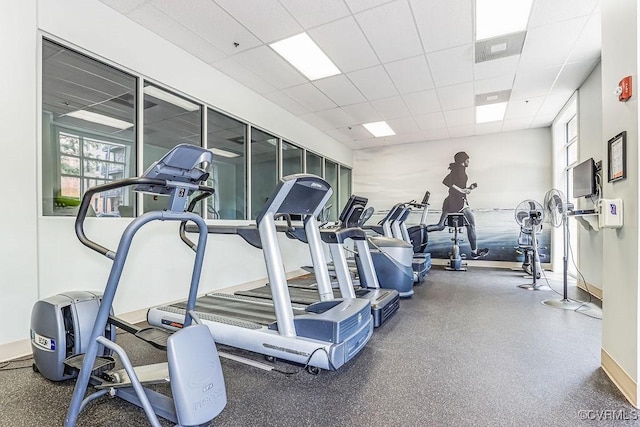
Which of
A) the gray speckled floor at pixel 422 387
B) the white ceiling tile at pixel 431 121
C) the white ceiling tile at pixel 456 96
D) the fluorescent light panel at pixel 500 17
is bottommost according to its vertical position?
the gray speckled floor at pixel 422 387

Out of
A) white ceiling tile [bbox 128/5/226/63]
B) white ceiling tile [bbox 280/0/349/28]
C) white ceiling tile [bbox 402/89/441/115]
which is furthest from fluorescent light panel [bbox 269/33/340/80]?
white ceiling tile [bbox 402/89/441/115]

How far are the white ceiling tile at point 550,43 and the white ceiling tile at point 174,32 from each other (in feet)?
12.0

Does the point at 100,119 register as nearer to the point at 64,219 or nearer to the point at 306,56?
the point at 64,219

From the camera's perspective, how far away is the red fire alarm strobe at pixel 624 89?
6.11 feet

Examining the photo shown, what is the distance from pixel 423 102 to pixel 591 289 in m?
3.80

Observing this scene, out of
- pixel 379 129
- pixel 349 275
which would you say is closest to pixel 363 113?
pixel 379 129

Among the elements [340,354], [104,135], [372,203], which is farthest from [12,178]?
[372,203]

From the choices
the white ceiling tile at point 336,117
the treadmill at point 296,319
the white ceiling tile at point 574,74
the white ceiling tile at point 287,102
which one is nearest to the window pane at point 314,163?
the white ceiling tile at point 336,117

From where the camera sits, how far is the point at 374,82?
15.4 feet

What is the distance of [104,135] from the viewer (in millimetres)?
3158

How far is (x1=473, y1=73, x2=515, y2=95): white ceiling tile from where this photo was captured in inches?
180

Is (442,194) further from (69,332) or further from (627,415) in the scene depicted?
(69,332)

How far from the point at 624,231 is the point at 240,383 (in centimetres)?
262

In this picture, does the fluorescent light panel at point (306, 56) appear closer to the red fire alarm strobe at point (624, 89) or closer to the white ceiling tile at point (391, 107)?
the white ceiling tile at point (391, 107)
